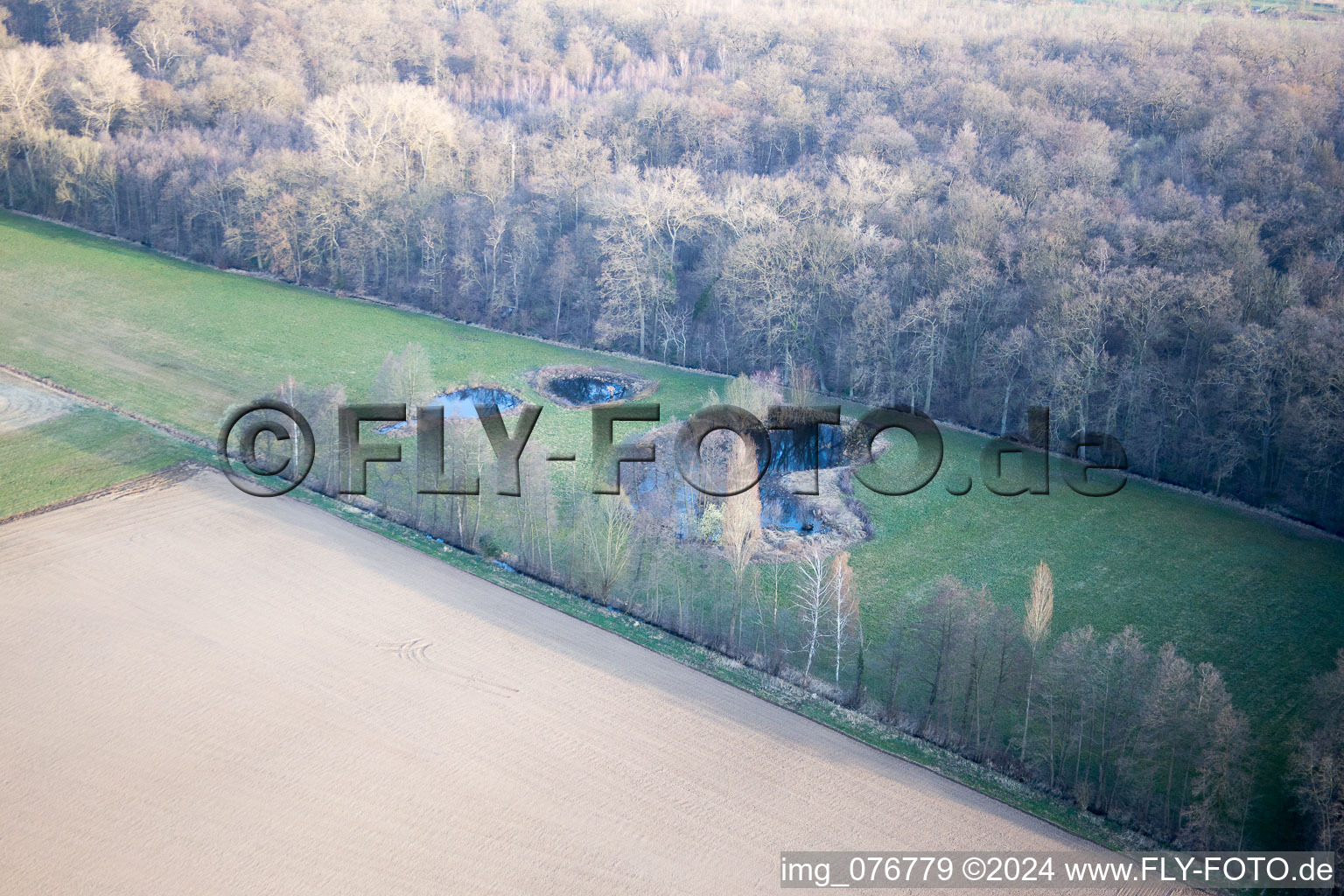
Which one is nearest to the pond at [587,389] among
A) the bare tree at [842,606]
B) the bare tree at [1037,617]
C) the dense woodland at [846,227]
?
the dense woodland at [846,227]

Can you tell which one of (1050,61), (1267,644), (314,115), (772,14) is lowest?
(1267,644)

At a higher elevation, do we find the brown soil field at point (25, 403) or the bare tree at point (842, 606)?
the brown soil field at point (25, 403)

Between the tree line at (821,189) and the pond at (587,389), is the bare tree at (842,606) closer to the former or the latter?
the tree line at (821,189)

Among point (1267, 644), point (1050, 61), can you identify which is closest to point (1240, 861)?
point (1267, 644)

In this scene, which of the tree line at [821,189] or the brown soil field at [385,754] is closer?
the brown soil field at [385,754]

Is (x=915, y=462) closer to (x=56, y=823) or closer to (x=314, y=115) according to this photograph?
(x=56, y=823)

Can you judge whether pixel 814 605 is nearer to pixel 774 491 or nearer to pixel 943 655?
pixel 943 655
